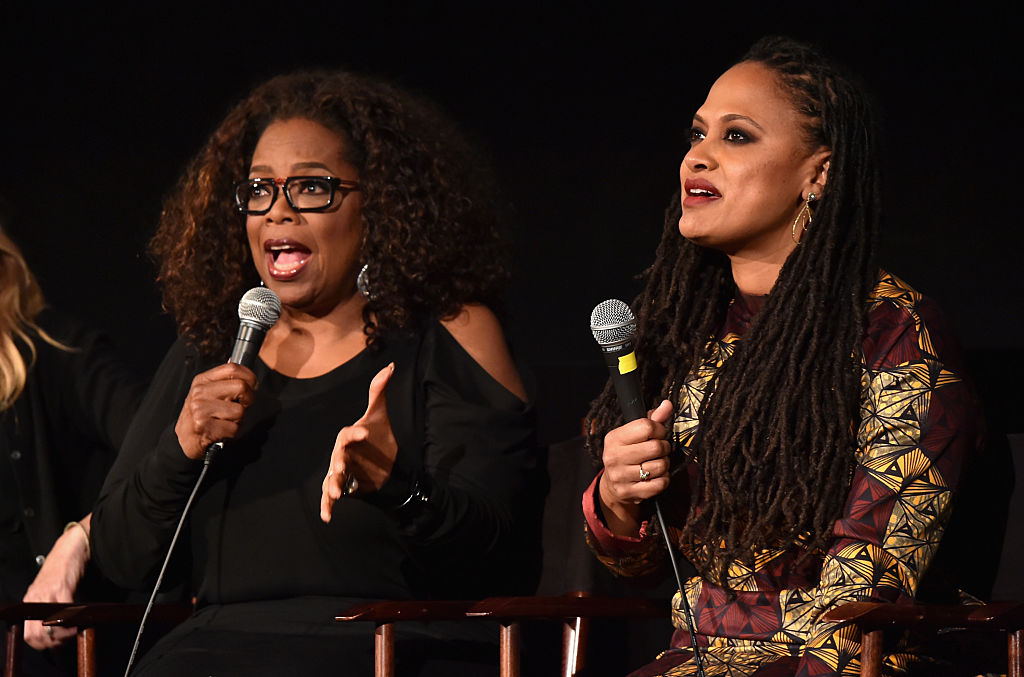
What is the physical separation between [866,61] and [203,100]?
5.21ft

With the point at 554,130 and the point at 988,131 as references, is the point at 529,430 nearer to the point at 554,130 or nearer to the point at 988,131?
the point at 554,130

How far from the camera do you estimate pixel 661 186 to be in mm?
3143

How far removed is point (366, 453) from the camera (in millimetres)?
2154

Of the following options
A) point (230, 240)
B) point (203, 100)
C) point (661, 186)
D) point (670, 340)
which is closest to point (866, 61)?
point (661, 186)

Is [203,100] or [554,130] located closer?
[554,130]

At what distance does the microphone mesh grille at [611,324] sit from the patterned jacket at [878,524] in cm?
38

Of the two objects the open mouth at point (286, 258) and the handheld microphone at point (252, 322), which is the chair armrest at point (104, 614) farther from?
the open mouth at point (286, 258)

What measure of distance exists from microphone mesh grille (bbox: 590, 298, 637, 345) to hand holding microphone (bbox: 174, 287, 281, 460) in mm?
669

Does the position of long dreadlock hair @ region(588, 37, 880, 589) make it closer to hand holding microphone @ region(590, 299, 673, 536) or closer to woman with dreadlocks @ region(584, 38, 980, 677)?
woman with dreadlocks @ region(584, 38, 980, 677)

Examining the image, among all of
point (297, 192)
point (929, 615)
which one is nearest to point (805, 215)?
point (929, 615)

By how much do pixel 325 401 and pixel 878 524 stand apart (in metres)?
Result: 1.08

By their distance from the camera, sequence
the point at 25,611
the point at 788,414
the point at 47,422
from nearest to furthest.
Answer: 1. the point at 788,414
2. the point at 25,611
3. the point at 47,422

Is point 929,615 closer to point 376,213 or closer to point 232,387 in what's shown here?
point 232,387

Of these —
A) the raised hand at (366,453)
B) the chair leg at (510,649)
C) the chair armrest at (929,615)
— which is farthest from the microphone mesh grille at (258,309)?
the chair armrest at (929,615)
